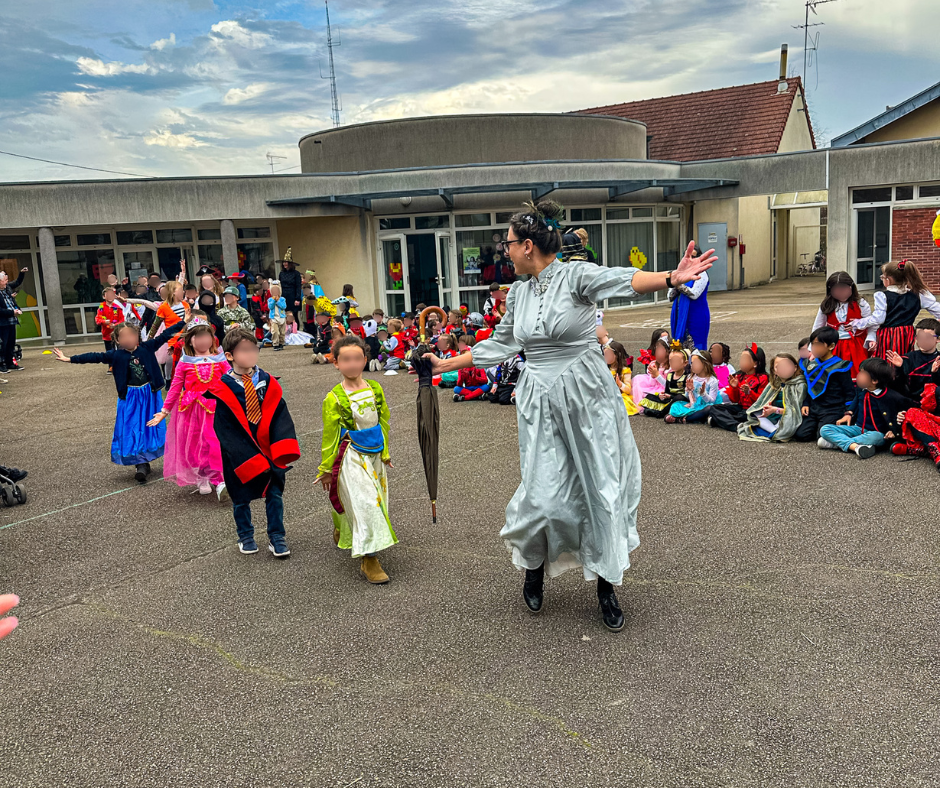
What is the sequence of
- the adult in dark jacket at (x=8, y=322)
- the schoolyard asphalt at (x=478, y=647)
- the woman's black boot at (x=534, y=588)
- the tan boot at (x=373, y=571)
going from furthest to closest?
1. the adult in dark jacket at (x=8, y=322)
2. the tan boot at (x=373, y=571)
3. the woman's black boot at (x=534, y=588)
4. the schoolyard asphalt at (x=478, y=647)

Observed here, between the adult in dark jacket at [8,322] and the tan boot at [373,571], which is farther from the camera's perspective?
the adult in dark jacket at [8,322]

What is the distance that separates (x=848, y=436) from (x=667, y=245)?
17391mm

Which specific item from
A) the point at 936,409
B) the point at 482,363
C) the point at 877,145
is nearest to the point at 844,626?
the point at 482,363

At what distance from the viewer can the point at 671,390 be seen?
9.60 metres

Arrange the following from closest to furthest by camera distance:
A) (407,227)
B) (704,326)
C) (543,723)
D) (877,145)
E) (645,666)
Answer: (543,723) → (645,666) → (704,326) → (877,145) → (407,227)

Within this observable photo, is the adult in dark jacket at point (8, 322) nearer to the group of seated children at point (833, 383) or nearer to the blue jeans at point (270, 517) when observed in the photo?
the group of seated children at point (833, 383)

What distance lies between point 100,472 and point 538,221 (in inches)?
235

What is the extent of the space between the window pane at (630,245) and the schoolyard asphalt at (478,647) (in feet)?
52.0

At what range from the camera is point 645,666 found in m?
3.90

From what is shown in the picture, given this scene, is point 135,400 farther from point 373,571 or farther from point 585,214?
point 585,214

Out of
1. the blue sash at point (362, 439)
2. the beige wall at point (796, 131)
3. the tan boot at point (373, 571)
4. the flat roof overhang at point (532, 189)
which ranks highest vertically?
the beige wall at point (796, 131)

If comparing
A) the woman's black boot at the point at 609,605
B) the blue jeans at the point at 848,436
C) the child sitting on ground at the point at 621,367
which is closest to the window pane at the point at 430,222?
the child sitting on ground at the point at 621,367

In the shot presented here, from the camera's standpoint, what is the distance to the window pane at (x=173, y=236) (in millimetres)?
23016

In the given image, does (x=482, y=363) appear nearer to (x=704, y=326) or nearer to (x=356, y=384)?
(x=356, y=384)
